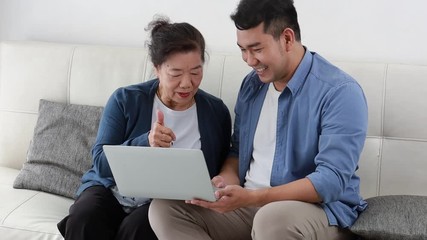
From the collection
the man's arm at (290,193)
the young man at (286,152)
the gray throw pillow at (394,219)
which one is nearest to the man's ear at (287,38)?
the young man at (286,152)

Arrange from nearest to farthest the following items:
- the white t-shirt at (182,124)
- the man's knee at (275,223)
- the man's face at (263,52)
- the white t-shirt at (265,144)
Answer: the man's knee at (275,223) < the man's face at (263,52) < the white t-shirt at (265,144) < the white t-shirt at (182,124)

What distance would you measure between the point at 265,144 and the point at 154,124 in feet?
1.14

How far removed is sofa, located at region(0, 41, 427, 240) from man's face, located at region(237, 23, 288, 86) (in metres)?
0.42

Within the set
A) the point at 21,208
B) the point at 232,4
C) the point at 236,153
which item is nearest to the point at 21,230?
the point at 21,208

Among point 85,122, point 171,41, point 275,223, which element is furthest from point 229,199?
point 85,122

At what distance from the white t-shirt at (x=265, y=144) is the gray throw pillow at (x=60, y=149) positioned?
0.64m

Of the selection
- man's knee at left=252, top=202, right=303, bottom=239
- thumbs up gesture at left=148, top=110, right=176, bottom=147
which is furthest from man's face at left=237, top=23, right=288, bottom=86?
man's knee at left=252, top=202, right=303, bottom=239

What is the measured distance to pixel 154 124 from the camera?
208cm

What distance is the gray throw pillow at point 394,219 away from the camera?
74.0 inches

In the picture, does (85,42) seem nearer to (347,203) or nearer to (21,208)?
(21,208)

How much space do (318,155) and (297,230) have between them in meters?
0.23

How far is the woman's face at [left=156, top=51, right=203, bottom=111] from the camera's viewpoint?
2.18m

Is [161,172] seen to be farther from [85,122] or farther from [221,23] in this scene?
[221,23]

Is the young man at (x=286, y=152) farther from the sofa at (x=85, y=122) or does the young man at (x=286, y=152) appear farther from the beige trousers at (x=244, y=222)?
the sofa at (x=85, y=122)
